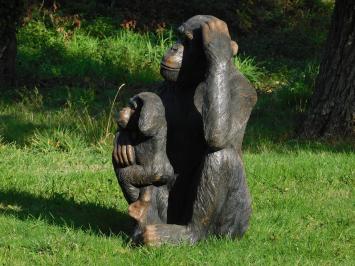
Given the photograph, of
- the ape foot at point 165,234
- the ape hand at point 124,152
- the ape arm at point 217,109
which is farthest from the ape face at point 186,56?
the ape foot at point 165,234

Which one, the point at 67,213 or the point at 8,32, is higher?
the point at 67,213

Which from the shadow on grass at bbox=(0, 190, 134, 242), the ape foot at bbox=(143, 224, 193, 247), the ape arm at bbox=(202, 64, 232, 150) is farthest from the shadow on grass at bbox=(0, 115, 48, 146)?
the ape arm at bbox=(202, 64, 232, 150)

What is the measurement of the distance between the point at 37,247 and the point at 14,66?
751 cm

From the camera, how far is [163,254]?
5.50 m

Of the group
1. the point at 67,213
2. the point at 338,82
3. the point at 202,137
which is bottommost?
the point at 67,213

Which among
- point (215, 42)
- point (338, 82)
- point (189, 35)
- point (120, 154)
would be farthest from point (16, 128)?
point (215, 42)

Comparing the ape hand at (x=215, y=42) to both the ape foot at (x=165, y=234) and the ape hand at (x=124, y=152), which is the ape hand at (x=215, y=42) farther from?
the ape foot at (x=165, y=234)

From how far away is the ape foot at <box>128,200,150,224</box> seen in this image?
226 inches

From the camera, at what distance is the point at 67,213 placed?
6750mm

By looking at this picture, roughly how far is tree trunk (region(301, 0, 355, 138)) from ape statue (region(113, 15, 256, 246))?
4485 mm

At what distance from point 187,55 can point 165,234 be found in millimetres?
1278

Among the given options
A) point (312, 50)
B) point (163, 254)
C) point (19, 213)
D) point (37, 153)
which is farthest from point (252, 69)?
point (163, 254)

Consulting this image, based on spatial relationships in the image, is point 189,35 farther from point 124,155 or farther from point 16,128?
point 16,128

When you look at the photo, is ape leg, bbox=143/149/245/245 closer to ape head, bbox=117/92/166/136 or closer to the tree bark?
ape head, bbox=117/92/166/136
